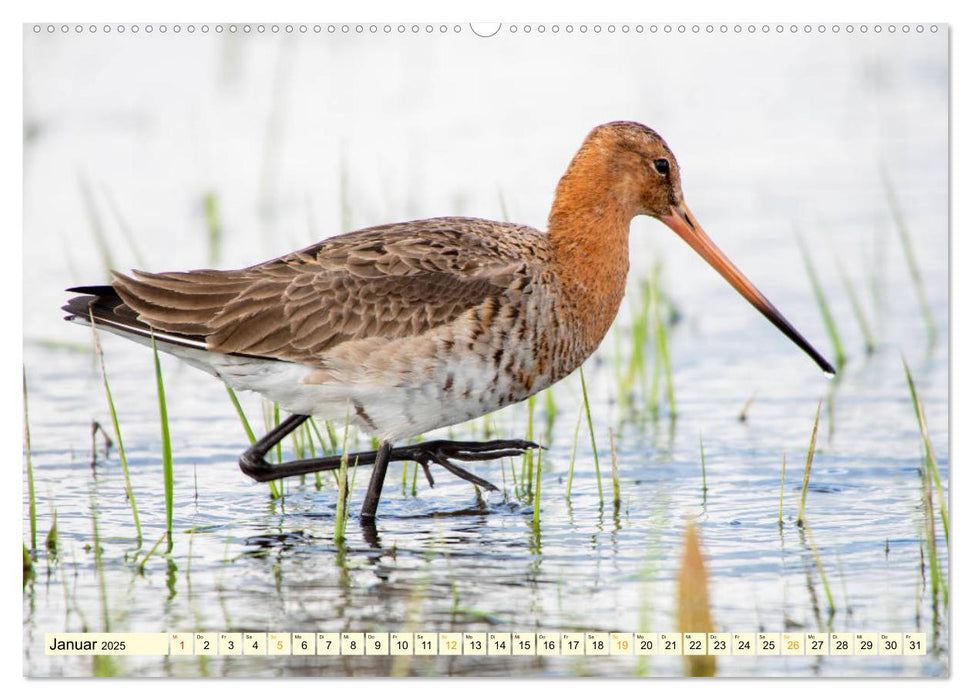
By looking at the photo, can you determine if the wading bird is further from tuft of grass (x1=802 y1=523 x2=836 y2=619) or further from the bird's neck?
tuft of grass (x1=802 y1=523 x2=836 y2=619)

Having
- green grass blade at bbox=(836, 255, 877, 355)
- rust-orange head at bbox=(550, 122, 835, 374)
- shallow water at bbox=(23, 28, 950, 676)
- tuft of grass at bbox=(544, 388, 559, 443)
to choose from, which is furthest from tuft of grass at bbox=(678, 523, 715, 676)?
green grass blade at bbox=(836, 255, 877, 355)

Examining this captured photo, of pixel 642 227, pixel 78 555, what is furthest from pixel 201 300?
pixel 642 227

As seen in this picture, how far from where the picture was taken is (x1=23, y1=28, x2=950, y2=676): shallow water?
6375 millimetres

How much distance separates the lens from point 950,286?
Result: 646 centimetres

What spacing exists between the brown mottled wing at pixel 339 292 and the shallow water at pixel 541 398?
0.79m

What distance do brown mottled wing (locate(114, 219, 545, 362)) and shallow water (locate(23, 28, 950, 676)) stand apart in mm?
788

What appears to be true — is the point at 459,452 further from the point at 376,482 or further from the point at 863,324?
the point at 863,324

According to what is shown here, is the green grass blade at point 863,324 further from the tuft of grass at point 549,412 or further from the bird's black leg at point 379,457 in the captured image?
the bird's black leg at point 379,457

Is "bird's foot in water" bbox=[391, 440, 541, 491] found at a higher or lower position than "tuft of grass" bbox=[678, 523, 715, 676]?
higher

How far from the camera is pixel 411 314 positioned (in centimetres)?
712

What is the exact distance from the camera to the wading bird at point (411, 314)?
7086mm

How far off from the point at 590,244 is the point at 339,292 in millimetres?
1210

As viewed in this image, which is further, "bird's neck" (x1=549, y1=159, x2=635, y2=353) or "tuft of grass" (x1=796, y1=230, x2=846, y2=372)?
"tuft of grass" (x1=796, y1=230, x2=846, y2=372)

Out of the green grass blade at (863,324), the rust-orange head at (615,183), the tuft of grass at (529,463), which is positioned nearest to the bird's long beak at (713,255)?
the rust-orange head at (615,183)
